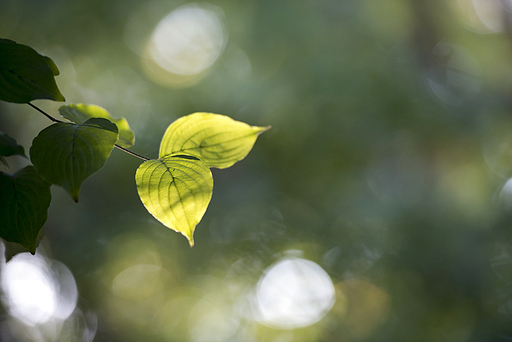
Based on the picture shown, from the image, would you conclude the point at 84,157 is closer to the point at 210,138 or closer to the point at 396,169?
the point at 210,138

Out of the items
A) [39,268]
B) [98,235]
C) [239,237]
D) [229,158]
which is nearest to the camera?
[229,158]

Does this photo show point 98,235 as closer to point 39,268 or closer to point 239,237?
point 39,268

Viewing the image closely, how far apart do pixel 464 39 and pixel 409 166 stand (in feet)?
3.21

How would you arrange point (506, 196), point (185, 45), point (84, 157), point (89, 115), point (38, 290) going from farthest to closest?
1. point (185, 45)
2. point (506, 196)
3. point (38, 290)
4. point (89, 115)
5. point (84, 157)

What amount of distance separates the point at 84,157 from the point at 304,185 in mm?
1775

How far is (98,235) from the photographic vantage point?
5.70 feet

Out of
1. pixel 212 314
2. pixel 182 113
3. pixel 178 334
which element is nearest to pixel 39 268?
pixel 178 334

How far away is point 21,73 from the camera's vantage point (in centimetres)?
25

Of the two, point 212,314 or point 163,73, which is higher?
point 163,73

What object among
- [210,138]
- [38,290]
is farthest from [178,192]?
[38,290]

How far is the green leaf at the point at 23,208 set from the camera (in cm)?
28

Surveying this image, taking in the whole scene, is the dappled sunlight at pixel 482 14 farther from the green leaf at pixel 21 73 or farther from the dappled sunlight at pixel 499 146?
the green leaf at pixel 21 73

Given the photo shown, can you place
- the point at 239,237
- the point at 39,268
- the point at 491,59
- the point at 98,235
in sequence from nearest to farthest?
the point at 39,268
the point at 98,235
the point at 239,237
the point at 491,59

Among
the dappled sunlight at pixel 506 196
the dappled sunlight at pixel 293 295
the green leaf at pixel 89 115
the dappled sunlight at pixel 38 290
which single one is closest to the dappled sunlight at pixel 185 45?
the dappled sunlight at pixel 38 290
